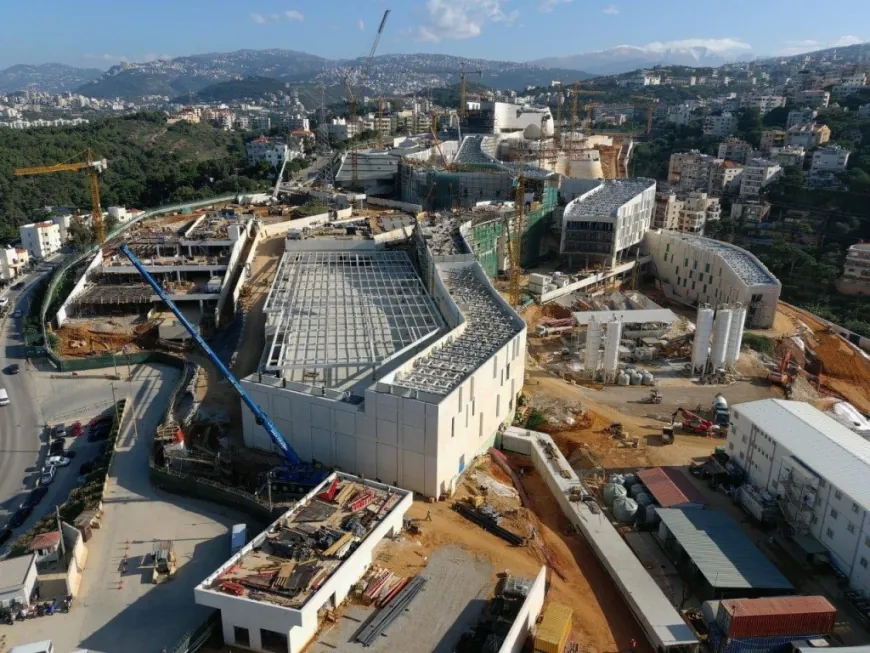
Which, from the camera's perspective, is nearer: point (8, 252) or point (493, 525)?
point (493, 525)

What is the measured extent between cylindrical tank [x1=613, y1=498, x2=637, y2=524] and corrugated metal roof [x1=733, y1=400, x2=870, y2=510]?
487 centimetres

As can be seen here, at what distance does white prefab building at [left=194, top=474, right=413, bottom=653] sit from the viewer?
44.2ft

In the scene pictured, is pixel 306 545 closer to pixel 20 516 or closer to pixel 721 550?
pixel 721 550

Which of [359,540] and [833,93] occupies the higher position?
[833,93]

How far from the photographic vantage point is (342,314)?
27.8 m

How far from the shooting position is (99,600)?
1529 centimetres

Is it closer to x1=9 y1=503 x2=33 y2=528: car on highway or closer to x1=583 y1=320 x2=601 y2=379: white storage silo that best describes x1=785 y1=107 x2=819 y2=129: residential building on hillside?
x1=583 y1=320 x2=601 y2=379: white storage silo

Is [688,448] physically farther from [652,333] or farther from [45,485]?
[45,485]

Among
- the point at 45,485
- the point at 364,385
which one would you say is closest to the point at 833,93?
the point at 364,385

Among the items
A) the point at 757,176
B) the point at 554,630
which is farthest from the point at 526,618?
the point at 757,176

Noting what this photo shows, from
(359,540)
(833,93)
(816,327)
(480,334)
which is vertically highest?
(833,93)

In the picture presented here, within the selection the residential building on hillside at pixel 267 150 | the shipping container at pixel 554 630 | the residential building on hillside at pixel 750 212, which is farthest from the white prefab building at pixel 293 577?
the residential building on hillside at pixel 267 150

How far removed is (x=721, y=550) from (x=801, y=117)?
8838cm

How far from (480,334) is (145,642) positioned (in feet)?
46.8
